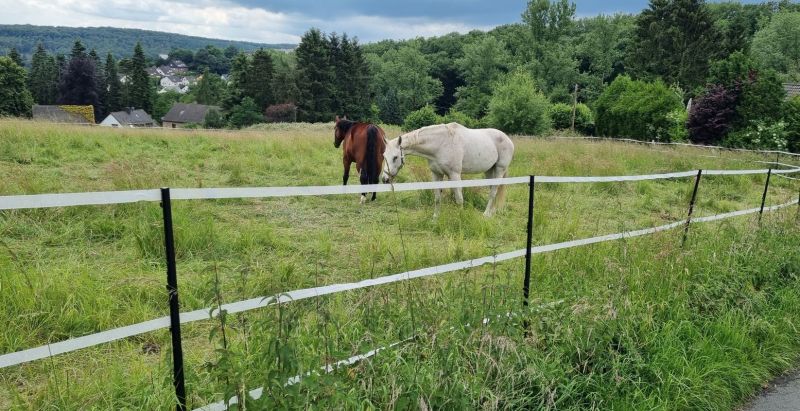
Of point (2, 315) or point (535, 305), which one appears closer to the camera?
point (2, 315)

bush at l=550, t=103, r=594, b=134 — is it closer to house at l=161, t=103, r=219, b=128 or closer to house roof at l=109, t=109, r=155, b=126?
house roof at l=109, t=109, r=155, b=126

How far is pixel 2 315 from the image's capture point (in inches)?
114

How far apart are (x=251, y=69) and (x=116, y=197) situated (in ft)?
219

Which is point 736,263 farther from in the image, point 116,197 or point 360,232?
point 116,197

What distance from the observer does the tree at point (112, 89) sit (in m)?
74.0

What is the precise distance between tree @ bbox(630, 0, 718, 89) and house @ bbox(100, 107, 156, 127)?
205 ft

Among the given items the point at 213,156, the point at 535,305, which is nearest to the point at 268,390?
the point at 535,305

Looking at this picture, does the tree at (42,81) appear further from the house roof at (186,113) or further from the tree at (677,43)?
the tree at (677,43)

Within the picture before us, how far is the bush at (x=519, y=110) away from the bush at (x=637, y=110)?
426cm

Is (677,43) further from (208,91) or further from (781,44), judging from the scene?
(208,91)

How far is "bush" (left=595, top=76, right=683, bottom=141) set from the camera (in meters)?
29.6

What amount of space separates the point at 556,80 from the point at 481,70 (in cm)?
1333

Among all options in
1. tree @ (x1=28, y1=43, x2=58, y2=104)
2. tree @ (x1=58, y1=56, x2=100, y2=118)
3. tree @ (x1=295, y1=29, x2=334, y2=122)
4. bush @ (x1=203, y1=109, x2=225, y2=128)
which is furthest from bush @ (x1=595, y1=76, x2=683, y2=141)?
tree @ (x1=28, y1=43, x2=58, y2=104)

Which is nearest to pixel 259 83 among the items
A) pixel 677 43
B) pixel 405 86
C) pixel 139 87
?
pixel 139 87
